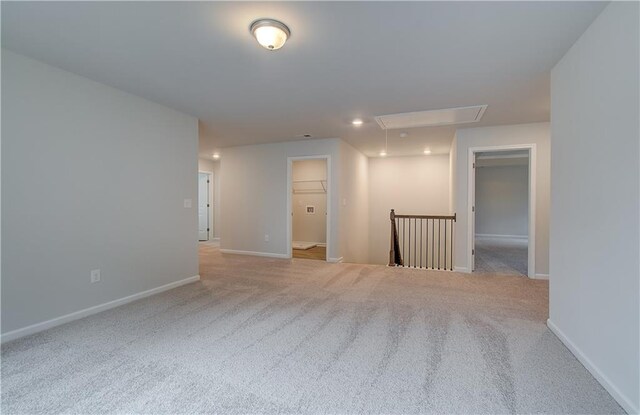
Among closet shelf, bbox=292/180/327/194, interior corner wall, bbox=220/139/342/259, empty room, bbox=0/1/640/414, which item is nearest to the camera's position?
empty room, bbox=0/1/640/414

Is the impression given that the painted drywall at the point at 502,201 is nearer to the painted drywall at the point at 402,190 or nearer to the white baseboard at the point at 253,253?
the painted drywall at the point at 402,190

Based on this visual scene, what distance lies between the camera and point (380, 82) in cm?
292

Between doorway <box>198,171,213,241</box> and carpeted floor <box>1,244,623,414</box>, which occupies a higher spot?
doorway <box>198,171,213,241</box>

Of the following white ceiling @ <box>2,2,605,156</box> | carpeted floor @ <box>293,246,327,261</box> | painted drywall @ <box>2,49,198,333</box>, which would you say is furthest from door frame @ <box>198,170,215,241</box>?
white ceiling @ <box>2,2,605,156</box>

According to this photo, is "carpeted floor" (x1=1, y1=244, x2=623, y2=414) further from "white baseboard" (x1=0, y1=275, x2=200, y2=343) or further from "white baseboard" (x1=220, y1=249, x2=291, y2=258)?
"white baseboard" (x1=220, y1=249, x2=291, y2=258)

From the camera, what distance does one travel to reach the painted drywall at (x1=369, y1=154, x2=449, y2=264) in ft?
23.6

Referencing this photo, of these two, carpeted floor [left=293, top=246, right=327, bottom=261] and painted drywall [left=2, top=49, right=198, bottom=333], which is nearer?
painted drywall [left=2, top=49, right=198, bottom=333]

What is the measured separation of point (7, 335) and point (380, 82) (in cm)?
392

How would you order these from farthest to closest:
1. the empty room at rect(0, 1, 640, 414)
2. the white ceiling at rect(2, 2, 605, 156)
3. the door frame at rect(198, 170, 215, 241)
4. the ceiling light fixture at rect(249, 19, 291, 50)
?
the door frame at rect(198, 170, 215, 241)
the ceiling light fixture at rect(249, 19, 291, 50)
the white ceiling at rect(2, 2, 605, 156)
the empty room at rect(0, 1, 640, 414)

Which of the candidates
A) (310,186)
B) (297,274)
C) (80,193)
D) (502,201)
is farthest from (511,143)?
(502,201)

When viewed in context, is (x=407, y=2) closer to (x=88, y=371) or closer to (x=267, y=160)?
(x=88, y=371)

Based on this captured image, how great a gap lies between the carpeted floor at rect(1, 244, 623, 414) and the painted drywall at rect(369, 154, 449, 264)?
158 inches

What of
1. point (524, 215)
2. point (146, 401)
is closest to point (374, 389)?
point (146, 401)

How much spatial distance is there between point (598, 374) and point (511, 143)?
3522mm
